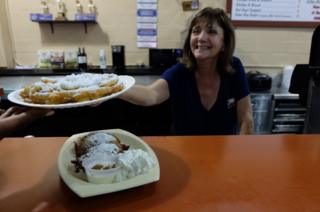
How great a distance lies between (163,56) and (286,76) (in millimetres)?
1476

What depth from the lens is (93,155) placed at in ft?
2.69

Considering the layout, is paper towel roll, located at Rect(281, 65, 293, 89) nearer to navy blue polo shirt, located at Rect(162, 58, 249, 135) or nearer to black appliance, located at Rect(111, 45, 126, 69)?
navy blue polo shirt, located at Rect(162, 58, 249, 135)

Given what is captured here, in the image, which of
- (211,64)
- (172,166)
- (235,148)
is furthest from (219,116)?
(172,166)

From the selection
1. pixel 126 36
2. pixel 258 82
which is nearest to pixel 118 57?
pixel 126 36

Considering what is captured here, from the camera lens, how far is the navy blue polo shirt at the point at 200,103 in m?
1.63

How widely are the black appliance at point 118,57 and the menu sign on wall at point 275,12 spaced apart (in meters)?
1.32

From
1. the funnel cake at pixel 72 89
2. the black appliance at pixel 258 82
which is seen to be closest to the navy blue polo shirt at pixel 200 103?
the funnel cake at pixel 72 89

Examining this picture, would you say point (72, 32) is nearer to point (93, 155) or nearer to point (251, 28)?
point (251, 28)

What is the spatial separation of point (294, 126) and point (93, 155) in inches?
107

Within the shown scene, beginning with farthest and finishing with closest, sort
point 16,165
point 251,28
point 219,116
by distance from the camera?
point 251,28 → point 219,116 → point 16,165

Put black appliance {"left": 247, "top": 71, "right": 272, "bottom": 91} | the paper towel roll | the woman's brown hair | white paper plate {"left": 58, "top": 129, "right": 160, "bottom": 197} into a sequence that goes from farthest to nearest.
Answer: the paper towel roll → black appliance {"left": 247, "top": 71, "right": 272, "bottom": 91} → the woman's brown hair → white paper plate {"left": 58, "top": 129, "right": 160, "bottom": 197}

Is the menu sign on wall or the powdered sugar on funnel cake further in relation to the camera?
the menu sign on wall

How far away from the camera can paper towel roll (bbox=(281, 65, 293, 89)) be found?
3183 millimetres

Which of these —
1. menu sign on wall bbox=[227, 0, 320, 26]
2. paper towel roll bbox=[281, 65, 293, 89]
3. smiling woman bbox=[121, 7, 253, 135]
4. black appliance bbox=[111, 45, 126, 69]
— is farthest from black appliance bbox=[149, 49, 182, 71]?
smiling woman bbox=[121, 7, 253, 135]
